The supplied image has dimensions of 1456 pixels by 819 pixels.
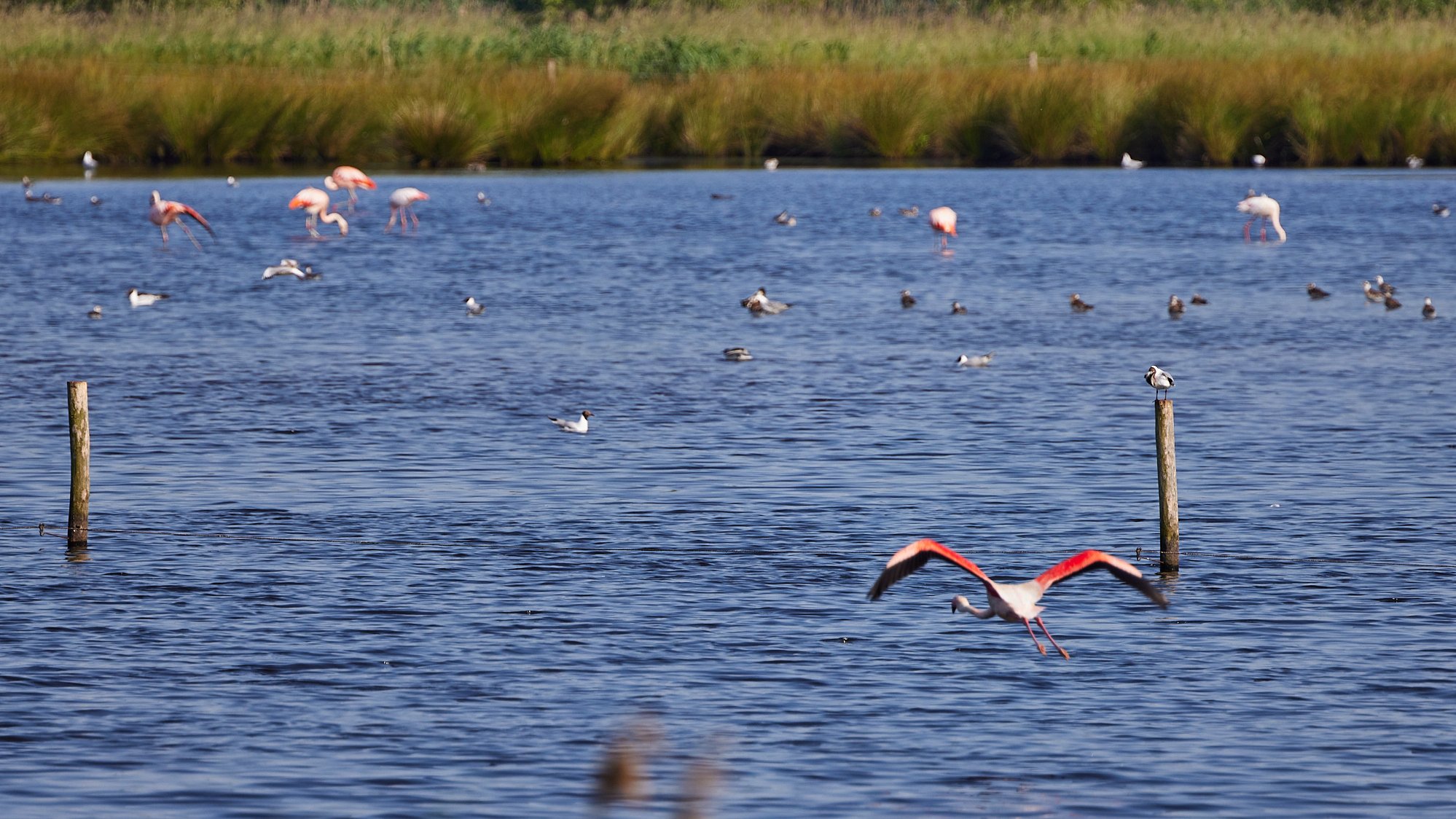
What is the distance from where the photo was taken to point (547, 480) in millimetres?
16547

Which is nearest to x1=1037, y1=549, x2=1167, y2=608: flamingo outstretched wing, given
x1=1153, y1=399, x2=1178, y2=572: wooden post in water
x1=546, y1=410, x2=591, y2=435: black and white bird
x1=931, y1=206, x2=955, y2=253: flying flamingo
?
x1=1153, y1=399, x2=1178, y2=572: wooden post in water

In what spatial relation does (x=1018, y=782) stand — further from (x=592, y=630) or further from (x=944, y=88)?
(x=944, y=88)

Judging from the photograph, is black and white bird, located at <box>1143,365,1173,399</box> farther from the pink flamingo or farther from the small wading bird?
the pink flamingo

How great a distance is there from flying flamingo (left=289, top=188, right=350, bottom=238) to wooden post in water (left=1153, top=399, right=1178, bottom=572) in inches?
825

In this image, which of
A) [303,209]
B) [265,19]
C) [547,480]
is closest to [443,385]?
[547,480]

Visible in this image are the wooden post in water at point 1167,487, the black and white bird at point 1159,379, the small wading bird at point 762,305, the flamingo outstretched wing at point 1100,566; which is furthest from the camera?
the small wading bird at point 762,305

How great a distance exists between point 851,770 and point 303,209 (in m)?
28.5

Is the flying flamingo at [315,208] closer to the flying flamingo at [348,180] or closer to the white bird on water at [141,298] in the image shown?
the flying flamingo at [348,180]

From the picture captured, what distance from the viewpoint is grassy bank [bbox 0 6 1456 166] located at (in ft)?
139

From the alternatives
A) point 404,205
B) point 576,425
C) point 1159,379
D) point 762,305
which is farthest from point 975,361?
point 404,205

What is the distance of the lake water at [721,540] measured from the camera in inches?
394

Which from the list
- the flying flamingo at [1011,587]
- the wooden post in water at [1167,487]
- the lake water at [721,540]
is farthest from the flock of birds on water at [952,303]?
the wooden post in water at [1167,487]

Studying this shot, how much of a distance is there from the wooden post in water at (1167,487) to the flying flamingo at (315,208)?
20966mm

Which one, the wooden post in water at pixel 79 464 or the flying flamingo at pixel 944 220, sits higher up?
the wooden post in water at pixel 79 464
